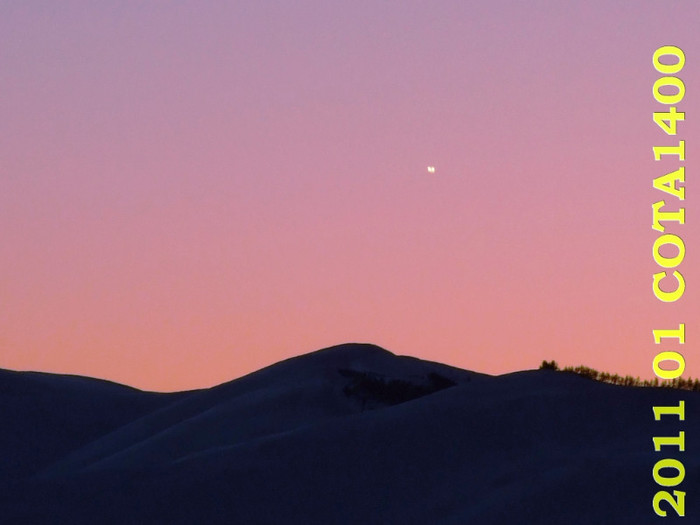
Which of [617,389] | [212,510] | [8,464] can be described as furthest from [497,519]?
[8,464]

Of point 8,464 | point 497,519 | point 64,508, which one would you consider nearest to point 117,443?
point 8,464

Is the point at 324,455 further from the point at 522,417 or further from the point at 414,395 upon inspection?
the point at 414,395

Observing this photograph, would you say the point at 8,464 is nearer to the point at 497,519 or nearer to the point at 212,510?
the point at 212,510

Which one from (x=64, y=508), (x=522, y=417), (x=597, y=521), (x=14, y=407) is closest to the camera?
(x=597, y=521)

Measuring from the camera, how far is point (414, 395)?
37.4 meters

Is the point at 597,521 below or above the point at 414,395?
below

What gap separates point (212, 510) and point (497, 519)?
5.61 metres

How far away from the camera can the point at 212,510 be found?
25188 millimetres

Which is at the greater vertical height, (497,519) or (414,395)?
(414,395)

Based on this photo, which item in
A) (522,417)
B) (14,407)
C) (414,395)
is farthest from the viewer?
(14,407)

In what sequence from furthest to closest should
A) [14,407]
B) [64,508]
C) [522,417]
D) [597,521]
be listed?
[14,407] → [522,417] → [64,508] → [597,521]

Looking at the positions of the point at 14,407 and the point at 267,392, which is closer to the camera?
the point at 267,392

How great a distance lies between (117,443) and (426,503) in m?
15.6

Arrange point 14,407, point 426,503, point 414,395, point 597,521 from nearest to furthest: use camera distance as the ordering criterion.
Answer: point 597,521 < point 426,503 < point 414,395 < point 14,407
